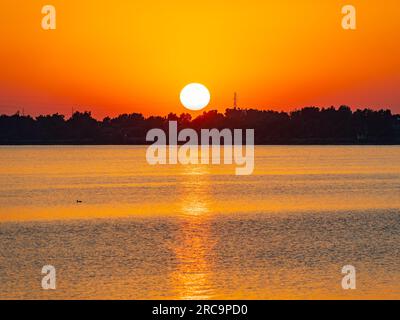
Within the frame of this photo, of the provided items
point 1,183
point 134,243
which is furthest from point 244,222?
point 1,183

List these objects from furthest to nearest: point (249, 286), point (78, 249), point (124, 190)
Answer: point (124, 190)
point (78, 249)
point (249, 286)

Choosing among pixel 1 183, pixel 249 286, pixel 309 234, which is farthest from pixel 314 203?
pixel 1 183

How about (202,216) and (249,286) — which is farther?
(202,216)

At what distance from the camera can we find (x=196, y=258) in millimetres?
36469

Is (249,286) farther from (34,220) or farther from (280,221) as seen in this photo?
(34,220)

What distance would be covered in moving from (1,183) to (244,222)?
58.2 meters

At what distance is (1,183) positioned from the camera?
102812 millimetres

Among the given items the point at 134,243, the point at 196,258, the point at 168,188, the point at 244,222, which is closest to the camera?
the point at 196,258
